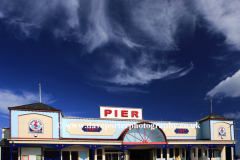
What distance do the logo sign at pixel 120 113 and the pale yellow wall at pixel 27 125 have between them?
7.82 meters

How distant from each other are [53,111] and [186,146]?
18644 millimetres

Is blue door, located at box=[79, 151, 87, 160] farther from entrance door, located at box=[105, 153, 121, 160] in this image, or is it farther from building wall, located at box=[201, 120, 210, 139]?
building wall, located at box=[201, 120, 210, 139]

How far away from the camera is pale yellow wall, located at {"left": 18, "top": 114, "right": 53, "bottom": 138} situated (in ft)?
76.7

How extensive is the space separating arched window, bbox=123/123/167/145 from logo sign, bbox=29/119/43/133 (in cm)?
1092

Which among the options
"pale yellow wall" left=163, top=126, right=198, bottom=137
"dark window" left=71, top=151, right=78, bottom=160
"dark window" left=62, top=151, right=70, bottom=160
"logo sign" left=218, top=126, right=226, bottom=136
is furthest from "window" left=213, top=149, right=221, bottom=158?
"dark window" left=62, top=151, right=70, bottom=160

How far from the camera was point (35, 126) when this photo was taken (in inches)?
939

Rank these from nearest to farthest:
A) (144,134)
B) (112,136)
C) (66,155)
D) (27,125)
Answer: (27,125) < (66,155) < (112,136) < (144,134)

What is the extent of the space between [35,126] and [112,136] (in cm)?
1032

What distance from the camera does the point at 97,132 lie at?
28203 millimetres

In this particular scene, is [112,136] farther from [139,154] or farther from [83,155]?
[139,154]

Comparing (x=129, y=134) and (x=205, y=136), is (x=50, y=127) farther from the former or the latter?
(x=205, y=136)

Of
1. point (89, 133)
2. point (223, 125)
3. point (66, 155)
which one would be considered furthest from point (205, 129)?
point (66, 155)

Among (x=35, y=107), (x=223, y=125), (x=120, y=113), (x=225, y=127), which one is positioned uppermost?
(x=35, y=107)

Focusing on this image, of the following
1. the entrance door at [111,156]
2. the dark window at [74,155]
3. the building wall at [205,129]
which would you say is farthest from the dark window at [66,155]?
the building wall at [205,129]
